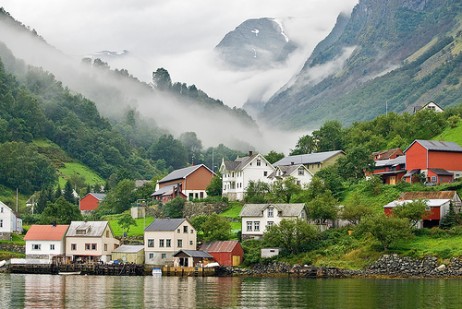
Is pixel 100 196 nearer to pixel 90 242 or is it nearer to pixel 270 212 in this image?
pixel 90 242

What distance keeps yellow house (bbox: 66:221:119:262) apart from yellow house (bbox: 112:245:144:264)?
184cm

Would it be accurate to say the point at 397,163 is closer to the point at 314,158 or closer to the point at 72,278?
the point at 314,158

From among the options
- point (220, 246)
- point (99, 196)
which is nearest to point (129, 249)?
point (220, 246)

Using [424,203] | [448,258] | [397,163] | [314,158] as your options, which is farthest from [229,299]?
[314,158]

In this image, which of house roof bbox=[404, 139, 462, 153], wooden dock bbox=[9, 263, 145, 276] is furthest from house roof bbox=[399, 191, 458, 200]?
wooden dock bbox=[9, 263, 145, 276]

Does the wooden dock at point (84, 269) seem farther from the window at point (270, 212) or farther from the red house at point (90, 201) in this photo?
the red house at point (90, 201)

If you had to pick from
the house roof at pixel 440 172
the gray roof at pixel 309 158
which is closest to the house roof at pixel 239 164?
the gray roof at pixel 309 158

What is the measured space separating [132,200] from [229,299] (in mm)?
88741

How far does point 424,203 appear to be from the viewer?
107750 millimetres

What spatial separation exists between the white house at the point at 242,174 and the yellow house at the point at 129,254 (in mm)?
28846

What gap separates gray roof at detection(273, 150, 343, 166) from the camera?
155750mm

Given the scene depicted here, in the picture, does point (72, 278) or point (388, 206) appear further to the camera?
point (388, 206)

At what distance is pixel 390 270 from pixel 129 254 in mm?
34909

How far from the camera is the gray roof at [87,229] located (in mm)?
121250
